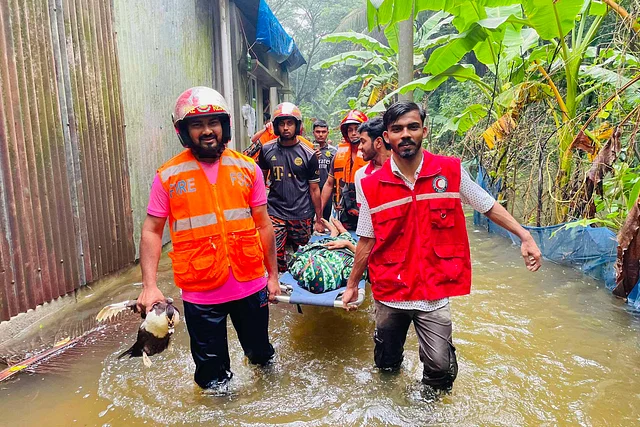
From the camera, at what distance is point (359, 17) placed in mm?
20422

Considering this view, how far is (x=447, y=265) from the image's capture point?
2828 mm

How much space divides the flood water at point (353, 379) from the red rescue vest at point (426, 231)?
0.90 m

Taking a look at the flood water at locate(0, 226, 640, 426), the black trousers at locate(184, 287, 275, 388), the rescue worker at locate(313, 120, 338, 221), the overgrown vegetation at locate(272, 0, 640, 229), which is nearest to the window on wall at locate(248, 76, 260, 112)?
the overgrown vegetation at locate(272, 0, 640, 229)

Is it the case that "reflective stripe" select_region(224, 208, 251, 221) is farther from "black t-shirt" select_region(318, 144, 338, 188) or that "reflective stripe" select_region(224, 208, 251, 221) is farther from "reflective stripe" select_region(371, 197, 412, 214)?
"black t-shirt" select_region(318, 144, 338, 188)

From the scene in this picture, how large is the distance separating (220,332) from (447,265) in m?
1.54

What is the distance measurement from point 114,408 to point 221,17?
7.92m

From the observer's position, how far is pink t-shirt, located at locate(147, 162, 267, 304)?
2760mm

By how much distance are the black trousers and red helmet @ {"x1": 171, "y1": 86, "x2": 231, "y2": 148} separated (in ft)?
3.47

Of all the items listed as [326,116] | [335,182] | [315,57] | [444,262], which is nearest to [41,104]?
[335,182]

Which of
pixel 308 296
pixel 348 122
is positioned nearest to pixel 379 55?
pixel 348 122

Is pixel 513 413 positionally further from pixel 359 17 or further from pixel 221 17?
pixel 359 17

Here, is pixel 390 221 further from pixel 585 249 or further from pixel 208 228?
pixel 585 249

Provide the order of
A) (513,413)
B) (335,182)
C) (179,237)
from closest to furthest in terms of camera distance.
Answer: (179,237), (513,413), (335,182)

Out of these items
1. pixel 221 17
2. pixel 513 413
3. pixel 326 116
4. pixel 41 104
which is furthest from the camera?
pixel 326 116
